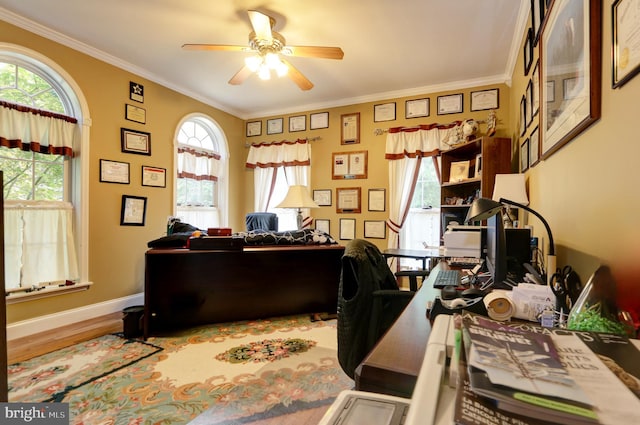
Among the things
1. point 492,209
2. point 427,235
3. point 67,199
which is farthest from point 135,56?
point 427,235

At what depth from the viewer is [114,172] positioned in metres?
3.42

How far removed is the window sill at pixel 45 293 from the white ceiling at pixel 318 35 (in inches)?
92.3

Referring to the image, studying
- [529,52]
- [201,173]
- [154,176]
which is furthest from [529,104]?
[201,173]

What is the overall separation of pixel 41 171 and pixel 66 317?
1.42 metres

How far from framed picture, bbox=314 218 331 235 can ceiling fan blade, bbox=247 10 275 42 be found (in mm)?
2698

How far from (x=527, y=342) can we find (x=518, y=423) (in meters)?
0.20

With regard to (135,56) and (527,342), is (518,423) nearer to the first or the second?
(527,342)

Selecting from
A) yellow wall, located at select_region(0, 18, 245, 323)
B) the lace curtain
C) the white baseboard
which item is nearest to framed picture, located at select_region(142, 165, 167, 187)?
yellow wall, located at select_region(0, 18, 245, 323)

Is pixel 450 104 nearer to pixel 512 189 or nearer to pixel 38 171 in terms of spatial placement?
pixel 512 189

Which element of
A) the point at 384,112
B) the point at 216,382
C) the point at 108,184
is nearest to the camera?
the point at 216,382

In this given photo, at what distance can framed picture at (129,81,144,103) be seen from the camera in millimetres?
3586

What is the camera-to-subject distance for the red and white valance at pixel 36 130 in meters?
2.67

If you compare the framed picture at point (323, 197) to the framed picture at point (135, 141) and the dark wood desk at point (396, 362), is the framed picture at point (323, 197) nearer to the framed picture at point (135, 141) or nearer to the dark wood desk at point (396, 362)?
the framed picture at point (135, 141)

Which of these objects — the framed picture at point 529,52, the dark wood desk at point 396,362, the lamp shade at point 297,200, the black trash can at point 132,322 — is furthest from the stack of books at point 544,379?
the lamp shade at point 297,200
